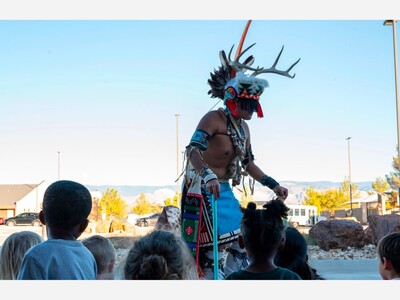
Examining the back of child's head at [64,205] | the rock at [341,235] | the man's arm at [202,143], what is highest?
the man's arm at [202,143]

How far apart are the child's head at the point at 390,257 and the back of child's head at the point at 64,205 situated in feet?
3.78

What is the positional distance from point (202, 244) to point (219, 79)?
1098 mm

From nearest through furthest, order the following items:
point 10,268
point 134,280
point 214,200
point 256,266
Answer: point 134,280 < point 256,266 < point 10,268 < point 214,200

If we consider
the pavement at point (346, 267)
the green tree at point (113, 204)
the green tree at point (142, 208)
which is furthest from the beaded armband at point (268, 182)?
the green tree at point (142, 208)

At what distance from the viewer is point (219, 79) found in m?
4.19

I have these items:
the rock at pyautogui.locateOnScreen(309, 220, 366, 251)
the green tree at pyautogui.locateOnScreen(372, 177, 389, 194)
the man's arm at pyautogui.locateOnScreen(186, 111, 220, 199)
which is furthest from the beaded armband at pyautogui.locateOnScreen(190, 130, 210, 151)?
the green tree at pyautogui.locateOnScreen(372, 177, 389, 194)

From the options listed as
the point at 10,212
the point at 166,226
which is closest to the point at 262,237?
the point at 166,226

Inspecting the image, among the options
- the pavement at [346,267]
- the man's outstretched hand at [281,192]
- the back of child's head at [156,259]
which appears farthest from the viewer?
the pavement at [346,267]

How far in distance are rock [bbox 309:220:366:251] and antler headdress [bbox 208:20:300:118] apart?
6.80 metres

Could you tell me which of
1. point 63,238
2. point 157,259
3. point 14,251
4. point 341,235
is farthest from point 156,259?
point 341,235

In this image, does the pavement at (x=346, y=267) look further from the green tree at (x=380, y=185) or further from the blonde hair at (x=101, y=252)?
the green tree at (x=380, y=185)

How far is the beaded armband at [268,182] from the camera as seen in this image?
4.03 meters

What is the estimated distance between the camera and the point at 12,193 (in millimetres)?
42000
